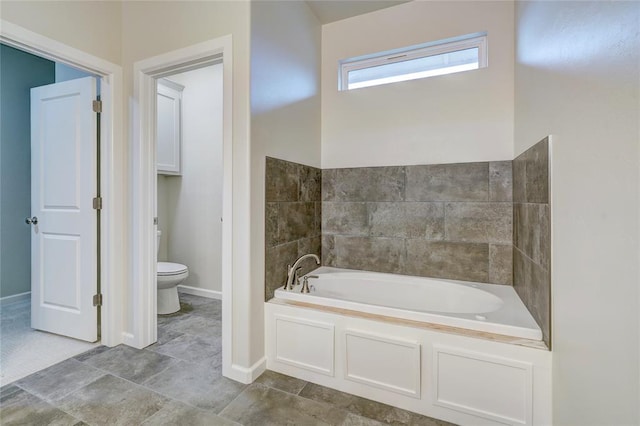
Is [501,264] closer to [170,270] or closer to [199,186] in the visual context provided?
[170,270]

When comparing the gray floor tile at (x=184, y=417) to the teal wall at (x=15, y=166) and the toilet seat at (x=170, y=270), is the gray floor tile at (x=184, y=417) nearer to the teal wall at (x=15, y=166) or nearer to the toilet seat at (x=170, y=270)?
the toilet seat at (x=170, y=270)

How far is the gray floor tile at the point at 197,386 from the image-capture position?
1.65m

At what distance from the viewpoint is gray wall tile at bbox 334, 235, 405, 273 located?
2537 millimetres

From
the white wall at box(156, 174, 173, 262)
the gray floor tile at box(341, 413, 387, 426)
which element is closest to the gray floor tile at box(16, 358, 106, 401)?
the gray floor tile at box(341, 413, 387, 426)

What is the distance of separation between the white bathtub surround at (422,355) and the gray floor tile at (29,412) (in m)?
1.09

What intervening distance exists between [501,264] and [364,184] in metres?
1.24

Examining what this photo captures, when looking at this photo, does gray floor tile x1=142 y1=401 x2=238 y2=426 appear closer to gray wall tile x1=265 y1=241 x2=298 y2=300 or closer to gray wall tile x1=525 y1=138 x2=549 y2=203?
gray wall tile x1=265 y1=241 x2=298 y2=300

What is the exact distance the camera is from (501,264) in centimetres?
222

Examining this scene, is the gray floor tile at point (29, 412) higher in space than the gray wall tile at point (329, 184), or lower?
lower

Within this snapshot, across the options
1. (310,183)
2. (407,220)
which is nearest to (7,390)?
(310,183)

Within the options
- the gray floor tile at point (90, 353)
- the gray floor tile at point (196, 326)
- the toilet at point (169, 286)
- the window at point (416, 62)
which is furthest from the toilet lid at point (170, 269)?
the window at point (416, 62)

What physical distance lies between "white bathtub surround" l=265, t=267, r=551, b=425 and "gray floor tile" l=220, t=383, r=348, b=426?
20 centimetres

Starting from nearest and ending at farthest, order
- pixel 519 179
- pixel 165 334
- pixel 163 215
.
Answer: pixel 519 179 → pixel 165 334 → pixel 163 215

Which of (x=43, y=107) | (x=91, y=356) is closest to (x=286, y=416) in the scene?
(x=91, y=356)
